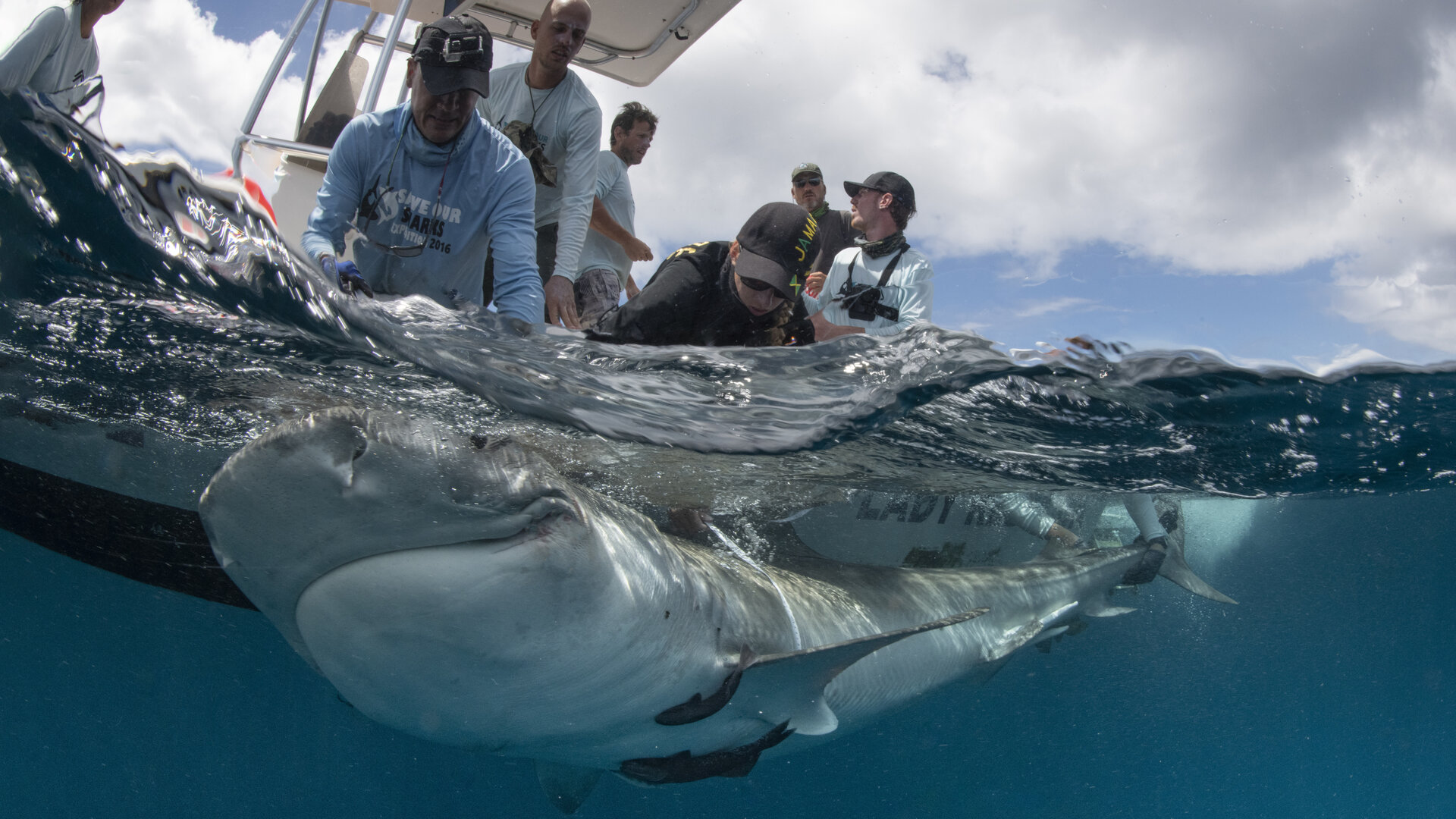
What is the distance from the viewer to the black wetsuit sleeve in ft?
14.9

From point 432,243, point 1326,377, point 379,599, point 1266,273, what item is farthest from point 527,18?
point 1326,377

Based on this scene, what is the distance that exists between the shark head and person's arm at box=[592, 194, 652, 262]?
9.46 ft

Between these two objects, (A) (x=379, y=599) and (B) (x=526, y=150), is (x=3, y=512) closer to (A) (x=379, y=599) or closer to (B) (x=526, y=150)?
(B) (x=526, y=150)

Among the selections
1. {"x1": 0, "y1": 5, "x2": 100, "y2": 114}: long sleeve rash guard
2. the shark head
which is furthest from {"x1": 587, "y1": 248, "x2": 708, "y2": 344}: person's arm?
{"x1": 0, "y1": 5, "x2": 100, "y2": 114}: long sleeve rash guard

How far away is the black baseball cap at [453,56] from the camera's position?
143 inches

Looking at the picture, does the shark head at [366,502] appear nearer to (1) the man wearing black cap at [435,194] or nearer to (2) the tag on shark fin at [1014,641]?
(1) the man wearing black cap at [435,194]

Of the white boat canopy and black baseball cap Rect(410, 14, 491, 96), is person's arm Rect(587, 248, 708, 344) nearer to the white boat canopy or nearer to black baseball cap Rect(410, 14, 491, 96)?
black baseball cap Rect(410, 14, 491, 96)

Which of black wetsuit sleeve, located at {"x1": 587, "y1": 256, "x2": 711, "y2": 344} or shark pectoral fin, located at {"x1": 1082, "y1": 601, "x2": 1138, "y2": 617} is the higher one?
black wetsuit sleeve, located at {"x1": 587, "y1": 256, "x2": 711, "y2": 344}

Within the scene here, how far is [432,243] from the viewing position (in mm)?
4121

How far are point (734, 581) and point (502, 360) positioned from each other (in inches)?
78.4

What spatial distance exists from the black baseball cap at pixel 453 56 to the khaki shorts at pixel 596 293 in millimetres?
1594

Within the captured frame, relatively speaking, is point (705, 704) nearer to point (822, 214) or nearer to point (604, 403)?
point (604, 403)

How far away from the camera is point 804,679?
418 cm

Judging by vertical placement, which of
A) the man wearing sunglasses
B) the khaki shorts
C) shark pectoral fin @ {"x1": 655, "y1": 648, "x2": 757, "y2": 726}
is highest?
the man wearing sunglasses
